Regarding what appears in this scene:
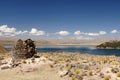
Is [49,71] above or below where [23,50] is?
below

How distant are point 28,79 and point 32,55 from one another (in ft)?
29.2

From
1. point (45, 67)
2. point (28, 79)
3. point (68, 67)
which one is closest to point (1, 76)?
point (28, 79)

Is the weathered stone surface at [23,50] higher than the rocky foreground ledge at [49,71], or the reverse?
the weathered stone surface at [23,50]

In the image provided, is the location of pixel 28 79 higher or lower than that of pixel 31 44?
lower

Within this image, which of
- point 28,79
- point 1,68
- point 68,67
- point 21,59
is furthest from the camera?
point 21,59

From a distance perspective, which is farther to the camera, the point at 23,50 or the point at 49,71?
the point at 23,50

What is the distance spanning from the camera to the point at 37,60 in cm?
3025

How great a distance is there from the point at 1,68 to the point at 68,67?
324 inches

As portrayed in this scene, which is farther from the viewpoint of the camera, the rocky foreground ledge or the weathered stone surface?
the weathered stone surface

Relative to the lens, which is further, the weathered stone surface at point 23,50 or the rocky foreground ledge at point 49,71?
the weathered stone surface at point 23,50

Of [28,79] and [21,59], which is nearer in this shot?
[28,79]

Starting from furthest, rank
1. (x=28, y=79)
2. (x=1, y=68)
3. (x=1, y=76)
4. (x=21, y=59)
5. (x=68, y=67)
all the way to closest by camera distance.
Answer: (x=21, y=59), (x=1, y=68), (x=68, y=67), (x=1, y=76), (x=28, y=79)

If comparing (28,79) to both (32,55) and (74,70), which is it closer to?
(74,70)

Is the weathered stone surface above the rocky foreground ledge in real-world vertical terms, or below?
above
